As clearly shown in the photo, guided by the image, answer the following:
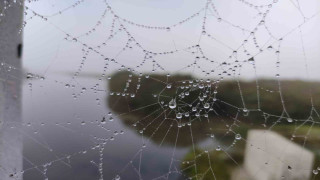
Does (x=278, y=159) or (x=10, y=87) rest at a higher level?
(x=10, y=87)

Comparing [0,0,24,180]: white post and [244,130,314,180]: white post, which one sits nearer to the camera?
[0,0,24,180]: white post

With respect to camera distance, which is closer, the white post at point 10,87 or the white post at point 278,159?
the white post at point 10,87

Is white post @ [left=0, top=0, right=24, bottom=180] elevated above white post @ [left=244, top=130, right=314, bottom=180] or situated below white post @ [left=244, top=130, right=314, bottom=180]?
above

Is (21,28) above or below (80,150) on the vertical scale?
above

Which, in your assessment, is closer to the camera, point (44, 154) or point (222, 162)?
point (44, 154)

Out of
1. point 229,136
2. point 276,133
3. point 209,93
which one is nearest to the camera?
point 209,93

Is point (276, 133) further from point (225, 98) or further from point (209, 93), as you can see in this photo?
point (209, 93)

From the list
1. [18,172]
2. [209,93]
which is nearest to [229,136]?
[209,93]

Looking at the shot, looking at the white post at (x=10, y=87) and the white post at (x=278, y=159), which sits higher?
the white post at (x=10, y=87)

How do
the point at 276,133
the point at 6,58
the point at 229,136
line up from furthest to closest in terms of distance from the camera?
the point at 276,133, the point at 229,136, the point at 6,58

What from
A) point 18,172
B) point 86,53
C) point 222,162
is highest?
point 86,53

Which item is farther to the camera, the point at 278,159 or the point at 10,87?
the point at 278,159
